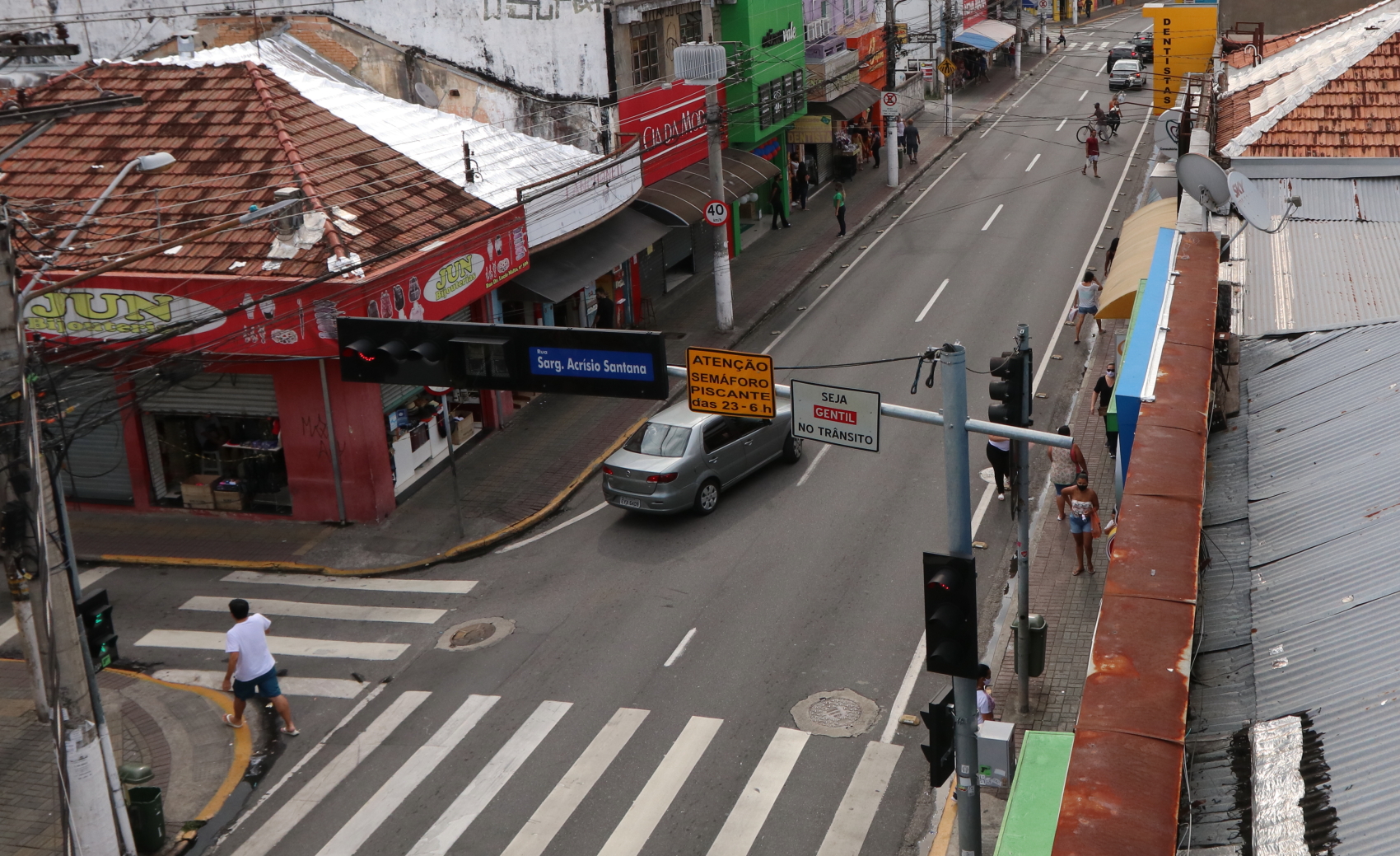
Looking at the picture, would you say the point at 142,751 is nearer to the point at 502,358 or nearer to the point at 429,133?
the point at 502,358

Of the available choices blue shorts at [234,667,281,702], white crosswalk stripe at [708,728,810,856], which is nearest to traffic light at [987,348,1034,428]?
white crosswalk stripe at [708,728,810,856]

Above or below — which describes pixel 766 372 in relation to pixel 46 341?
above

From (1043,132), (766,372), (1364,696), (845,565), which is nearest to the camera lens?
(1364,696)

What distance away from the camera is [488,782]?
48.4 ft

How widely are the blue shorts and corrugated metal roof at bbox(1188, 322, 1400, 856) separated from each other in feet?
35.1

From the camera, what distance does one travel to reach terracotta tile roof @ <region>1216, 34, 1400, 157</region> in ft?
62.1

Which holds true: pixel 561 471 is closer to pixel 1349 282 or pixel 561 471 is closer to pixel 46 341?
pixel 46 341

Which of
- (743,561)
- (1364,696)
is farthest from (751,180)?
(1364,696)

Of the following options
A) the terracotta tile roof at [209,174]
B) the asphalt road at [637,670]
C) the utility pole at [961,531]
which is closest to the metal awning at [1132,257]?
the asphalt road at [637,670]

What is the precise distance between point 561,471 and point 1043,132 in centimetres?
3420

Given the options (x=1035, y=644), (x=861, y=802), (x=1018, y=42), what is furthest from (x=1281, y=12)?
(x=1018, y=42)

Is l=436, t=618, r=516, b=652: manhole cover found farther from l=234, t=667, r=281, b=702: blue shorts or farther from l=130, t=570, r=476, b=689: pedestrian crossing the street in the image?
l=234, t=667, r=281, b=702: blue shorts

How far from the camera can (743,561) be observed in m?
19.8

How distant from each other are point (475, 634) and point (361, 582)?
2.85 m
